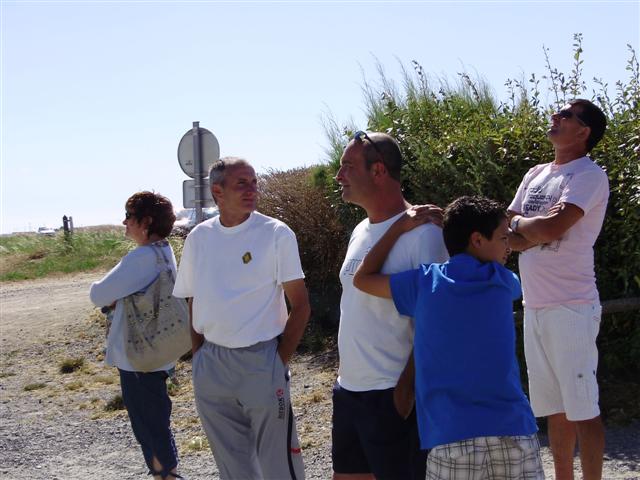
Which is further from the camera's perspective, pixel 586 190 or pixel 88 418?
pixel 88 418

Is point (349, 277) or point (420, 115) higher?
point (420, 115)

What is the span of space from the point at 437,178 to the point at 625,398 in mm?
2347

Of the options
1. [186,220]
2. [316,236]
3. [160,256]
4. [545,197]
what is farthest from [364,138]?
[186,220]

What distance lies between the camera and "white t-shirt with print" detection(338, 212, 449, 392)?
3.51 meters

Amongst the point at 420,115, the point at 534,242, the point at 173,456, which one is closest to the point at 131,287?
the point at 173,456

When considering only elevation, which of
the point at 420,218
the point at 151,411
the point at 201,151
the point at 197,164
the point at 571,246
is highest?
the point at 201,151

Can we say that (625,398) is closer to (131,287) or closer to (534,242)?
(534,242)

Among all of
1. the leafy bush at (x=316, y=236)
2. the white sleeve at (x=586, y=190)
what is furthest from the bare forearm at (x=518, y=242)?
the leafy bush at (x=316, y=236)

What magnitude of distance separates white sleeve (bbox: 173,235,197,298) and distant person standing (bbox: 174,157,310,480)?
0.44 ft

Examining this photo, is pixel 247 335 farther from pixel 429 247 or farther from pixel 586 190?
A: pixel 586 190

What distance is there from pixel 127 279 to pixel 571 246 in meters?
2.43

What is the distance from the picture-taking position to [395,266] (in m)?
3.52

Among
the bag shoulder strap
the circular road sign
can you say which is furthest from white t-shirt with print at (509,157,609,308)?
the circular road sign

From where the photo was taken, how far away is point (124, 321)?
4.99 metres
